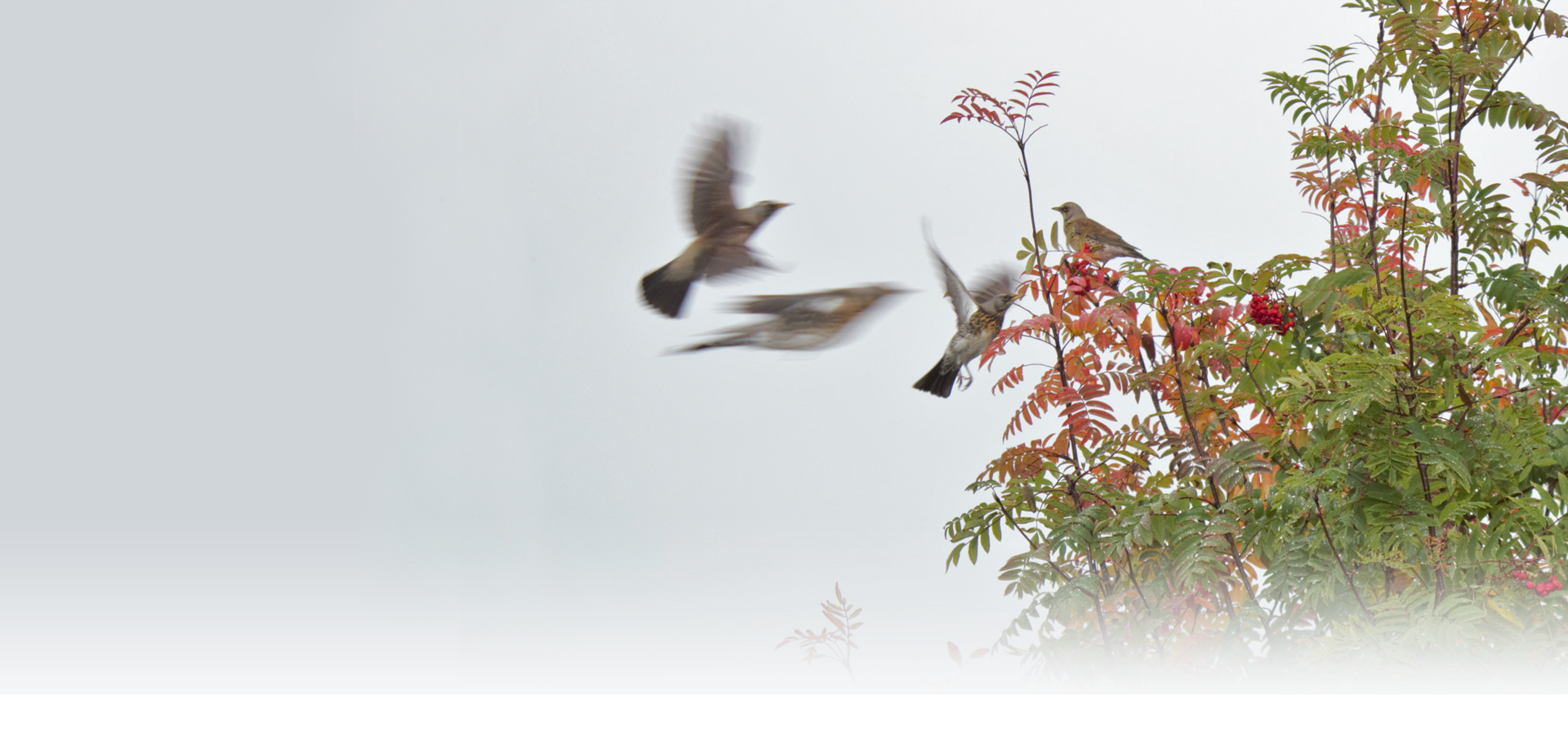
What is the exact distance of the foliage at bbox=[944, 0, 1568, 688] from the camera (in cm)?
84

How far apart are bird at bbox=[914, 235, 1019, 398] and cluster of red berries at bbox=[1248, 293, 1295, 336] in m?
0.28

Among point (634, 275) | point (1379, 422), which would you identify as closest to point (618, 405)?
point (634, 275)

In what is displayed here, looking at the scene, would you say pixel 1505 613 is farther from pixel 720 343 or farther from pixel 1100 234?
pixel 720 343

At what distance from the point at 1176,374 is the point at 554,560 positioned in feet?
2.50

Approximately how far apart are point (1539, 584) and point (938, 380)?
649mm

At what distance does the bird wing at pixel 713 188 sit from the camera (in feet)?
3.62

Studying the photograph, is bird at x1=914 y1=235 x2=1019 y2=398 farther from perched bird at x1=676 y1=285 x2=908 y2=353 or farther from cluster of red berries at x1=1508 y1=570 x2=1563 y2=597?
cluster of red berries at x1=1508 y1=570 x2=1563 y2=597

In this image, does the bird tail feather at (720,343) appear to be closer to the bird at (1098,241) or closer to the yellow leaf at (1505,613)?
the bird at (1098,241)

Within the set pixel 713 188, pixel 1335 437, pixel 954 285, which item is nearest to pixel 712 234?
pixel 713 188

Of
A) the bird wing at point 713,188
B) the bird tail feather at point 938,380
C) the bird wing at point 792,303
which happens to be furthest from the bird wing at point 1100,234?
the bird wing at point 713,188

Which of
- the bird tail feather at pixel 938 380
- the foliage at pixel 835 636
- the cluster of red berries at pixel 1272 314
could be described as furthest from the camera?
the foliage at pixel 835 636

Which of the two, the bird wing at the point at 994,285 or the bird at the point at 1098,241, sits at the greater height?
the bird at the point at 1098,241

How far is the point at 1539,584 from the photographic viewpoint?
892 millimetres

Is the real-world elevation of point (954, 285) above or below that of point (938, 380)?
above
